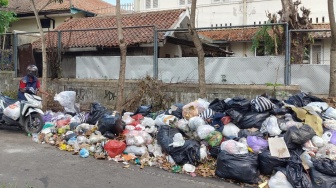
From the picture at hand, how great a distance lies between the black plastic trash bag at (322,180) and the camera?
14.5 feet

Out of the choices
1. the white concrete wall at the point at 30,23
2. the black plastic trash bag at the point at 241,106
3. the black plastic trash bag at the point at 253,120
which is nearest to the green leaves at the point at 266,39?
the black plastic trash bag at the point at 241,106

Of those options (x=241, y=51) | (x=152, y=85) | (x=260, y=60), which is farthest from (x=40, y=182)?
(x=241, y=51)

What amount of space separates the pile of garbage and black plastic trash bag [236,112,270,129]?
2cm

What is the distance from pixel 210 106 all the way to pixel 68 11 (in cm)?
1437

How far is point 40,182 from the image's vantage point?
4.68 metres

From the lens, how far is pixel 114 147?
605 cm

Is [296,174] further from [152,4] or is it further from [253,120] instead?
[152,4]

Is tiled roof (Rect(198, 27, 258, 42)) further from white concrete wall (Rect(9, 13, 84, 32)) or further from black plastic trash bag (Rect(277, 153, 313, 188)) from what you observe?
black plastic trash bag (Rect(277, 153, 313, 188))

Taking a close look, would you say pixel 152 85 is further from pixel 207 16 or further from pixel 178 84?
pixel 207 16

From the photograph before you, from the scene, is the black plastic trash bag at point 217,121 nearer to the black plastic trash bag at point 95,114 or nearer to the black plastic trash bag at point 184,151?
the black plastic trash bag at point 184,151

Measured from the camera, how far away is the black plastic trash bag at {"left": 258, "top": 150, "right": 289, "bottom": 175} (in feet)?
16.3

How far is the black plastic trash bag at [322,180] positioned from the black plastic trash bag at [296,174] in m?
0.07

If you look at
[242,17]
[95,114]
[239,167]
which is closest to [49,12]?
[242,17]

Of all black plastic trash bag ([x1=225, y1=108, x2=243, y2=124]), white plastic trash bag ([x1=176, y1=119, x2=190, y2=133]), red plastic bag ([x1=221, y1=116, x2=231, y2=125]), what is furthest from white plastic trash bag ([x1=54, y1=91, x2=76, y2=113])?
black plastic trash bag ([x1=225, y1=108, x2=243, y2=124])
